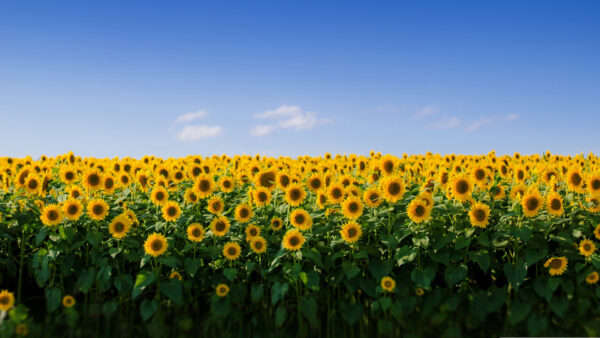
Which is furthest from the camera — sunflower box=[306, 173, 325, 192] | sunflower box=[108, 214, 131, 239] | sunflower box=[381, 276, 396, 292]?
sunflower box=[306, 173, 325, 192]

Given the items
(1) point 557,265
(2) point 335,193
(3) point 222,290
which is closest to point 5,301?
(3) point 222,290

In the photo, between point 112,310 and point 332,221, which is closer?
point 112,310

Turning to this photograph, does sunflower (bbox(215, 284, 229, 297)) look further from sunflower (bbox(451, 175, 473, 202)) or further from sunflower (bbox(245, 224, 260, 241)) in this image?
sunflower (bbox(451, 175, 473, 202))

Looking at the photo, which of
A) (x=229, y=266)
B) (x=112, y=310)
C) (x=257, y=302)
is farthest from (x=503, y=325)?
(x=112, y=310)

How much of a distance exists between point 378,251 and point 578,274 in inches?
98.2

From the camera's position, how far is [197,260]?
21.1 feet

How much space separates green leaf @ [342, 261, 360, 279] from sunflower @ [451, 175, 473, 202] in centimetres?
169

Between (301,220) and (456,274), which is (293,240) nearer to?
(301,220)

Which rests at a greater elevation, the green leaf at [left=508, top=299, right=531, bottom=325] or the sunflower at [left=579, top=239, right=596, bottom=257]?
the sunflower at [left=579, top=239, right=596, bottom=257]

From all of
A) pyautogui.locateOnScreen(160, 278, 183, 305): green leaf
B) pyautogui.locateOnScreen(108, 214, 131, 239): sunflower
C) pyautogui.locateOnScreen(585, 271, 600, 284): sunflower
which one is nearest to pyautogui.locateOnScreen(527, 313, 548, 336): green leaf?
pyautogui.locateOnScreen(585, 271, 600, 284): sunflower

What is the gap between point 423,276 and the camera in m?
6.10

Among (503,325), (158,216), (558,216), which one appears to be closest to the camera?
(503,325)

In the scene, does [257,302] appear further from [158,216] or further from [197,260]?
[158,216]

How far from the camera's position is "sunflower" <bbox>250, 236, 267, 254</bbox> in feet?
20.8
